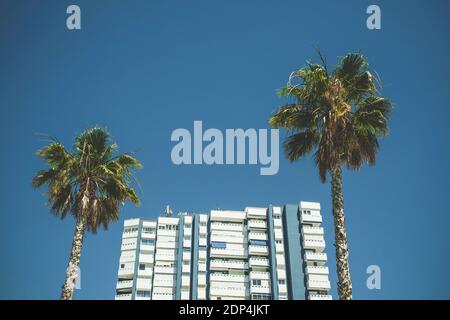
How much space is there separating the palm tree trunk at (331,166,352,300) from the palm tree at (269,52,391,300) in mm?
38

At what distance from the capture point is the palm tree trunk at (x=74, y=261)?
19266 mm

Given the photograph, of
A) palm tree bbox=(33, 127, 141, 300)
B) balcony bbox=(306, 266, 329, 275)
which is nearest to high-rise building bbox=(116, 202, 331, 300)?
balcony bbox=(306, 266, 329, 275)

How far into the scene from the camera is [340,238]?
1777 centimetres

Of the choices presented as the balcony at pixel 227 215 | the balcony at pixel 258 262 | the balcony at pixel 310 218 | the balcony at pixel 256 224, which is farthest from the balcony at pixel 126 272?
the balcony at pixel 310 218

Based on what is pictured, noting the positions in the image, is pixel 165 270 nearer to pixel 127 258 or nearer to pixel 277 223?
pixel 127 258

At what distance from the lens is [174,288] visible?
107 meters

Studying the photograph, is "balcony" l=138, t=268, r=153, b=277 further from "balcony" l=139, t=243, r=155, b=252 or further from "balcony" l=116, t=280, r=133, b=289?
"balcony" l=139, t=243, r=155, b=252

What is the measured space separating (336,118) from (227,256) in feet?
301

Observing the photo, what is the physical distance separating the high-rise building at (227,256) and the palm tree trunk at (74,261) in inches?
3290

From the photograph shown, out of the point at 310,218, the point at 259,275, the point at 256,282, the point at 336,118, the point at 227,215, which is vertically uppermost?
the point at 227,215

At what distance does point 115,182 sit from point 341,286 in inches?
427

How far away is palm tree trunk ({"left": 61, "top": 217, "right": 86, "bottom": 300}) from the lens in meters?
19.3

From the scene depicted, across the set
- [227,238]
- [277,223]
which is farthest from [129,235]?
[277,223]
